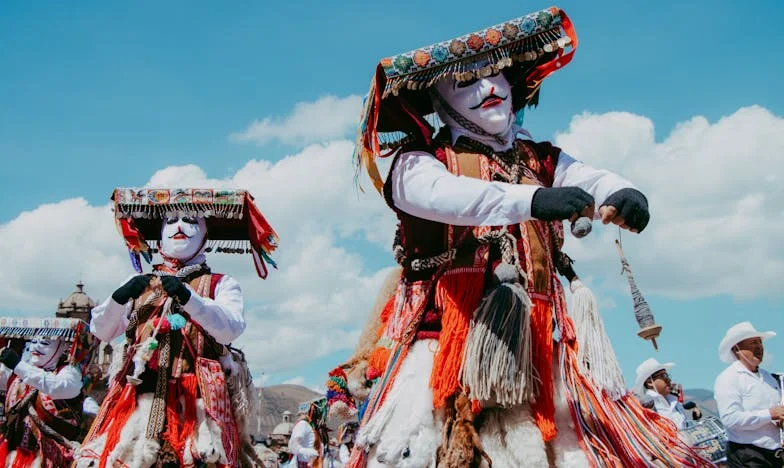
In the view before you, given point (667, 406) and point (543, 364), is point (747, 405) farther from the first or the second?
point (543, 364)

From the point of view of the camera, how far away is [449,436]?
3533mm

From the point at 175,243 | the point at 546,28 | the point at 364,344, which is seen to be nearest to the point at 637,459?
the point at 364,344

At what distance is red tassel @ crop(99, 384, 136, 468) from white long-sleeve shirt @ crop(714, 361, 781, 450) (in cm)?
467

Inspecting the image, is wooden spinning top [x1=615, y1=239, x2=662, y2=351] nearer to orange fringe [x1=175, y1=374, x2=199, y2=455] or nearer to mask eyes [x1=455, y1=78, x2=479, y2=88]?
mask eyes [x1=455, y1=78, x2=479, y2=88]

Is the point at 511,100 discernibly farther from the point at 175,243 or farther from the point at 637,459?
the point at 175,243

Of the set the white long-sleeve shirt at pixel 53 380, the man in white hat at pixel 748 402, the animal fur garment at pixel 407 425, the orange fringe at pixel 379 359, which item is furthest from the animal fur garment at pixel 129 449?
the man in white hat at pixel 748 402

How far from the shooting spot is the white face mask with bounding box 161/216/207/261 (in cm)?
628

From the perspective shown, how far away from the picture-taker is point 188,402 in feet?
18.7

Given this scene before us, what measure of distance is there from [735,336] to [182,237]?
478cm

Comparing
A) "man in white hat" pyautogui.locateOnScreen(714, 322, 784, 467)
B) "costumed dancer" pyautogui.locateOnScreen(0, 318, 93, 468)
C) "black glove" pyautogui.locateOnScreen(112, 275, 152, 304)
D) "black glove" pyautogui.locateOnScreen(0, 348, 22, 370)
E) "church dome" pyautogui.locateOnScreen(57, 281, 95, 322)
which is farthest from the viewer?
"church dome" pyautogui.locateOnScreen(57, 281, 95, 322)

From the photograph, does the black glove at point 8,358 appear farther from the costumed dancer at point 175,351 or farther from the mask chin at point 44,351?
the costumed dancer at point 175,351

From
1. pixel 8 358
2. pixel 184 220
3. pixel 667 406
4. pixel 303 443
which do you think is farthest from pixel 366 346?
pixel 303 443

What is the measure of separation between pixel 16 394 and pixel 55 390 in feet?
4.17

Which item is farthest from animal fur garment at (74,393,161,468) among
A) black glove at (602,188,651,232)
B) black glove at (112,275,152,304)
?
black glove at (602,188,651,232)
